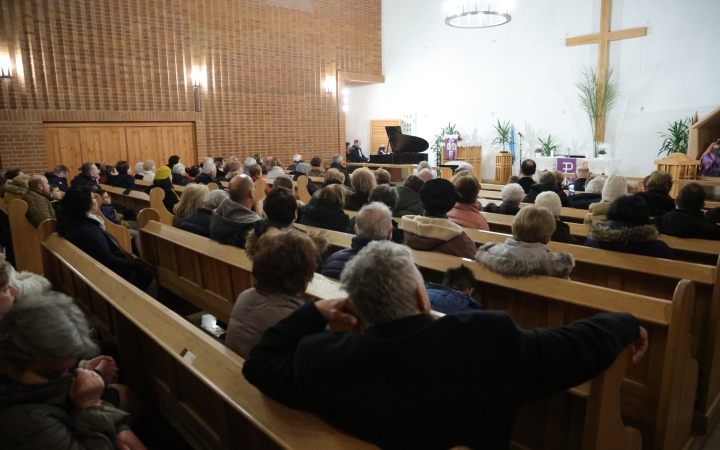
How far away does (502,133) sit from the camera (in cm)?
1229

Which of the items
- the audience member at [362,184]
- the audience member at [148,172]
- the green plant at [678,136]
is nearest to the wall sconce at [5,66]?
the audience member at [148,172]

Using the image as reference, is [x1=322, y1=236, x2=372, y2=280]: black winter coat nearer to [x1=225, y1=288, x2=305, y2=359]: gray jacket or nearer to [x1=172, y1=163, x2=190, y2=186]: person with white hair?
[x1=225, y1=288, x2=305, y2=359]: gray jacket

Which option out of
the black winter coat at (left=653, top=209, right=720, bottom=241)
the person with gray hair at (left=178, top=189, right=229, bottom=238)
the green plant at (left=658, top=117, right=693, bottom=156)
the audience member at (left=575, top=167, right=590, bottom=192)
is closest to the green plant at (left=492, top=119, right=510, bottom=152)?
the green plant at (left=658, top=117, right=693, bottom=156)

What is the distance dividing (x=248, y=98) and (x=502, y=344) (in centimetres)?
1163

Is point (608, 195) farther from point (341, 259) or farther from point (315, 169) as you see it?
point (315, 169)

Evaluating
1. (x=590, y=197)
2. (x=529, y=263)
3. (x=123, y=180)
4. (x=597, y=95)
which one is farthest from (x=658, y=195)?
(x=597, y=95)

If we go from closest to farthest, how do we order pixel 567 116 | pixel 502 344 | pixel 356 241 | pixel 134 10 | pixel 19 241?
pixel 502 344
pixel 356 241
pixel 19 241
pixel 134 10
pixel 567 116

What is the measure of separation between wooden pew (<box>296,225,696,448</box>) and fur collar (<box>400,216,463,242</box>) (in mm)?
292

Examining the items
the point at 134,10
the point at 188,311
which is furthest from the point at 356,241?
the point at 134,10

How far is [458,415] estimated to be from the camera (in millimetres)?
1240

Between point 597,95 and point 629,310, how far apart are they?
395 inches

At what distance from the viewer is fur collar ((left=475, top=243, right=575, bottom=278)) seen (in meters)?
2.45

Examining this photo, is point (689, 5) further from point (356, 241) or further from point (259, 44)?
point (356, 241)

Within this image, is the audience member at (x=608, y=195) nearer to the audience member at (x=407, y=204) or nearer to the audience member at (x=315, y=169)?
the audience member at (x=407, y=204)
